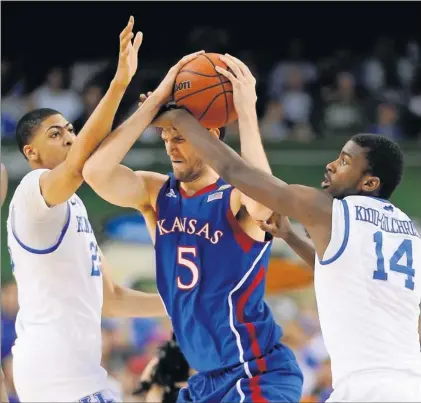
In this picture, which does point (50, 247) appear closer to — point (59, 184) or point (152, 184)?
point (59, 184)

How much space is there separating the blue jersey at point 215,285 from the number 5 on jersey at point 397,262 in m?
0.74

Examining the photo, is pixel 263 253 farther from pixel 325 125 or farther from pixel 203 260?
pixel 325 125

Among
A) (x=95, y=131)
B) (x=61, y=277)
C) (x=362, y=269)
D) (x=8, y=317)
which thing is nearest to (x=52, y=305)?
(x=61, y=277)

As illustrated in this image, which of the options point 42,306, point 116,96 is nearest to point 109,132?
point 116,96

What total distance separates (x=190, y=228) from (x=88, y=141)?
2.52 feet

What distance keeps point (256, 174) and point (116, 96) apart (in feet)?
3.14

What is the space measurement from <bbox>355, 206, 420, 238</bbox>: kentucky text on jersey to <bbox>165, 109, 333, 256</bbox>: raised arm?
0.17 meters

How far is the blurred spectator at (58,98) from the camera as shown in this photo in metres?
12.6

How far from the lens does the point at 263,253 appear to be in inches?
205

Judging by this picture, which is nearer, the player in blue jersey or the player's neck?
the player in blue jersey

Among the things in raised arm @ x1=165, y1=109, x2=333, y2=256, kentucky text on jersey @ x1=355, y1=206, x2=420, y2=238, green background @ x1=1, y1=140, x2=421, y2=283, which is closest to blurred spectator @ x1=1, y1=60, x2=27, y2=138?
green background @ x1=1, y1=140, x2=421, y2=283

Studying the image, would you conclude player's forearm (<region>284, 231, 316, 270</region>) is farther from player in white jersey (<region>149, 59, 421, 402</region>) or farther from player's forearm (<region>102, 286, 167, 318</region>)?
player's forearm (<region>102, 286, 167, 318</region>)

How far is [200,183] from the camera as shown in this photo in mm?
5367

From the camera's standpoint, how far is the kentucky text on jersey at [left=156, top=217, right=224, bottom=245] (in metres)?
5.14
